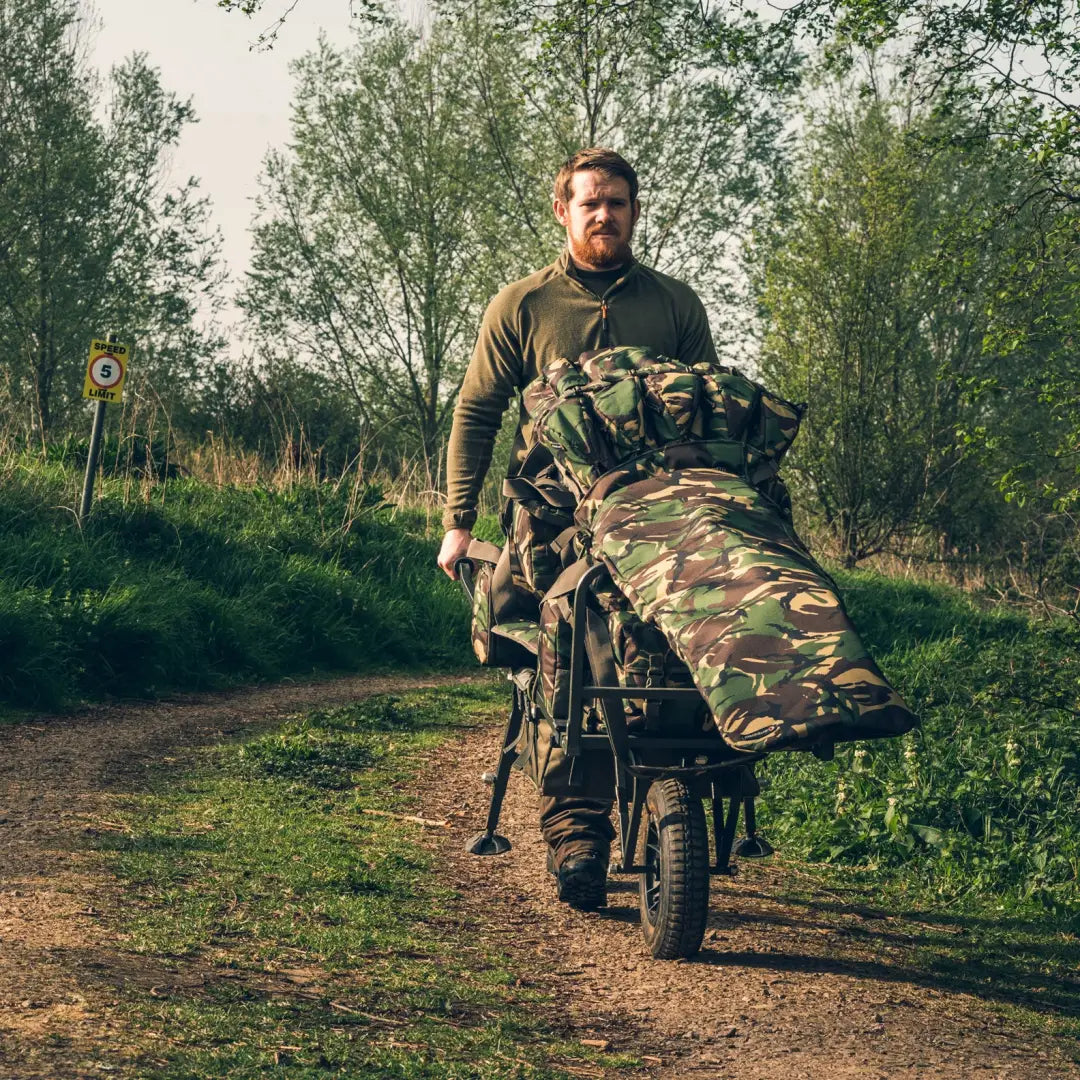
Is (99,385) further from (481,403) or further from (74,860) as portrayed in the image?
(74,860)

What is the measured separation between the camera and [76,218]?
102ft

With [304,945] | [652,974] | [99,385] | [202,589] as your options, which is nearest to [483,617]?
[304,945]

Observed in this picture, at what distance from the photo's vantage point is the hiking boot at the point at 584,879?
15.9 feet

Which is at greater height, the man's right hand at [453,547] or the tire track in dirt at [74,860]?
the man's right hand at [453,547]

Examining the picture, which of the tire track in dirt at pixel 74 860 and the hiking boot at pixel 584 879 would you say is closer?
the tire track in dirt at pixel 74 860

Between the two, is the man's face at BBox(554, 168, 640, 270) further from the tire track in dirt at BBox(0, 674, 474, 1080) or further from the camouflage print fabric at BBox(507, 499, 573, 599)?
the tire track in dirt at BBox(0, 674, 474, 1080)

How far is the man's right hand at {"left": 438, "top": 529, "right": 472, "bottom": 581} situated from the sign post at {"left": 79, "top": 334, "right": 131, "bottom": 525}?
20.9ft

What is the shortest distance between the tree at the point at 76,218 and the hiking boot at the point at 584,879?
2678 centimetres

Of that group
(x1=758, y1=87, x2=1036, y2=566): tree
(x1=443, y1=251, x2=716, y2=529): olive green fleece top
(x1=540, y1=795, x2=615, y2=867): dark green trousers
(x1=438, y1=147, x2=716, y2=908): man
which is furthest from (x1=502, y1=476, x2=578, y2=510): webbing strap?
(x1=758, y1=87, x2=1036, y2=566): tree

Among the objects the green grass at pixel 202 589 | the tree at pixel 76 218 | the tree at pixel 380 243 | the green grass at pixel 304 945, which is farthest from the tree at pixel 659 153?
the green grass at pixel 304 945

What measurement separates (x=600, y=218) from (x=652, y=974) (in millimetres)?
2714

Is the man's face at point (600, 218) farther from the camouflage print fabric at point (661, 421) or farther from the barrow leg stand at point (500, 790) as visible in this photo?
the barrow leg stand at point (500, 790)

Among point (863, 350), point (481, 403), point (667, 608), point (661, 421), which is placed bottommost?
point (667, 608)

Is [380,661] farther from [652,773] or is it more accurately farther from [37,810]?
[652,773]
